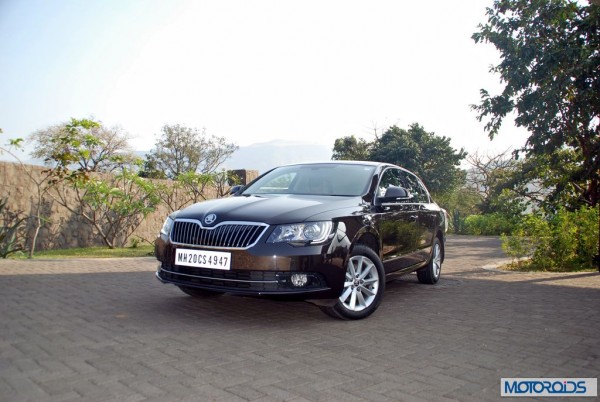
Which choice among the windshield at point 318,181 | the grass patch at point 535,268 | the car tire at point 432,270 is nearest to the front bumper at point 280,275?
the windshield at point 318,181

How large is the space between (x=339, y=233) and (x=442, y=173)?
92.9 ft

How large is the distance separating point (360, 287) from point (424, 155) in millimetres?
28282

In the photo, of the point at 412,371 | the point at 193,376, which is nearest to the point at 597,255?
the point at 412,371

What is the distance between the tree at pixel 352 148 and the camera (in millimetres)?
34156

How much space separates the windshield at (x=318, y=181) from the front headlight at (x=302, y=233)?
0.97 metres

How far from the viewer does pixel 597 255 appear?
9391mm

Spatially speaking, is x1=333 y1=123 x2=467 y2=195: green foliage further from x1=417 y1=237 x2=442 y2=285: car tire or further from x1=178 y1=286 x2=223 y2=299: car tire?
x1=178 y1=286 x2=223 y2=299: car tire

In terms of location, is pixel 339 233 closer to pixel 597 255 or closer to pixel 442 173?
pixel 597 255

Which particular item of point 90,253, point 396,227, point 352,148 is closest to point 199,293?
point 396,227

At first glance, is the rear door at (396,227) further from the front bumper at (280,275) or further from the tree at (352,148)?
the tree at (352,148)

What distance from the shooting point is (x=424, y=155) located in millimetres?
31906

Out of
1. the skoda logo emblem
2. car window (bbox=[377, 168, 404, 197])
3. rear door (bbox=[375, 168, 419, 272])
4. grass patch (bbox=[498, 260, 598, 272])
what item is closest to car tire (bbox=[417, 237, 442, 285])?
rear door (bbox=[375, 168, 419, 272])

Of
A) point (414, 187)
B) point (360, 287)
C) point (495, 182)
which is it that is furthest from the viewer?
point (495, 182)

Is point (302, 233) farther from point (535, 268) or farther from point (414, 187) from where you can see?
point (535, 268)
